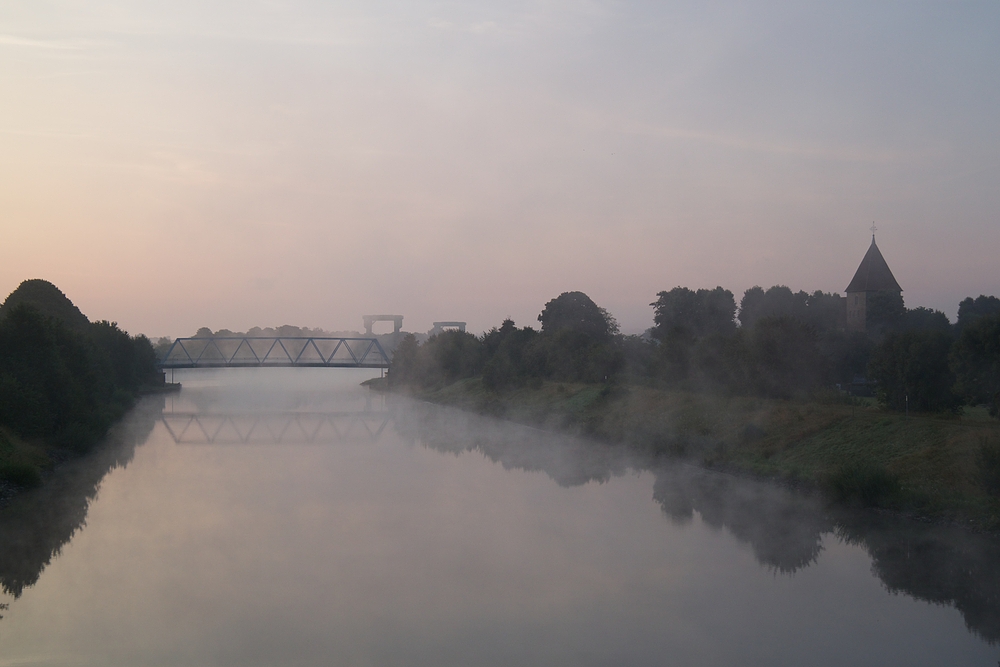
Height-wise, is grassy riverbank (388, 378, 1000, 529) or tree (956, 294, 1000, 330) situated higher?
tree (956, 294, 1000, 330)

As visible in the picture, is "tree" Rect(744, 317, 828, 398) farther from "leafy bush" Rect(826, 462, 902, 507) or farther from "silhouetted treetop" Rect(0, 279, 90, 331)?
"silhouetted treetop" Rect(0, 279, 90, 331)

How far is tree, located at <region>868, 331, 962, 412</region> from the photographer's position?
2050 centimetres

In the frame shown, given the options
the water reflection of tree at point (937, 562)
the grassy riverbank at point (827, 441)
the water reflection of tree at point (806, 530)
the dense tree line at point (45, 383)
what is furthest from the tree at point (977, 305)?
the dense tree line at point (45, 383)

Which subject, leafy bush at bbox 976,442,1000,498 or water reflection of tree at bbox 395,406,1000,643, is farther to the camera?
leafy bush at bbox 976,442,1000,498

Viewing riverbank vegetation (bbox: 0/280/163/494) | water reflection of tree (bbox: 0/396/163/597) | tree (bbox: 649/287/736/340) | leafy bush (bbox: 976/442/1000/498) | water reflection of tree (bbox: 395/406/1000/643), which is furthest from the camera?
tree (bbox: 649/287/736/340)

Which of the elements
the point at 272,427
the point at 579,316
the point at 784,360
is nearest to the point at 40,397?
the point at 272,427

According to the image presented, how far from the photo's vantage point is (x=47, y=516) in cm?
1711

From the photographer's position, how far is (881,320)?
60.5m

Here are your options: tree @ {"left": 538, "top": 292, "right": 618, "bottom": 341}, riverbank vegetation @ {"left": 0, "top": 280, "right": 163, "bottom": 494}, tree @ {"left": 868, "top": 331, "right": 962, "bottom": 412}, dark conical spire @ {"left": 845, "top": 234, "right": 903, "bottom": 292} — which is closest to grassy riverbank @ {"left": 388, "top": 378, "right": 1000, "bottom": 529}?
tree @ {"left": 868, "top": 331, "right": 962, "bottom": 412}

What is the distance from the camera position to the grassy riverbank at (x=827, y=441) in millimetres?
15633

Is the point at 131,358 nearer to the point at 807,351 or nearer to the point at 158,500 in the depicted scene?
the point at 158,500

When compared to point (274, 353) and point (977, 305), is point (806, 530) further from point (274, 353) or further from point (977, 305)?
point (274, 353)

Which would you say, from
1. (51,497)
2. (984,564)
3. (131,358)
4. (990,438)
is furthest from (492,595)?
(131,358)

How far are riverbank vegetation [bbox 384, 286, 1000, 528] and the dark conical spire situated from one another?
17.7 m
